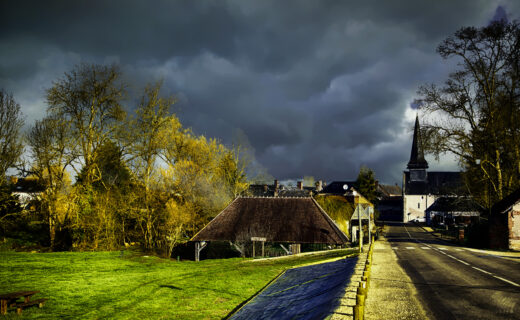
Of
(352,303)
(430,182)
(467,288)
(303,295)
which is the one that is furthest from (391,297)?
(430,182)

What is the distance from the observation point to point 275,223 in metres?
29.9

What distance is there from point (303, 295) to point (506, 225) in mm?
19664

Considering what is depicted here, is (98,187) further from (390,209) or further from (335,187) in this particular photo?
(390,209)

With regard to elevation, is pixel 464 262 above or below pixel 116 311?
above

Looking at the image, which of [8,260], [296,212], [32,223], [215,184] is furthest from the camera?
[215,184]

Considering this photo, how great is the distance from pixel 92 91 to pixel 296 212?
845 inches

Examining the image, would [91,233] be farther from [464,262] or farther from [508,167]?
[508,167]

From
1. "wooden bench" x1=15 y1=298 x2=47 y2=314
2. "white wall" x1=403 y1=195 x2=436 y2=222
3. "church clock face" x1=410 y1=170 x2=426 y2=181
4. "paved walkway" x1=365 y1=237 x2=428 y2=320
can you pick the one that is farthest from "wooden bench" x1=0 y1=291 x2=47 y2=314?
"church clock face" x1=410 y1=170 x2=426 y2=181

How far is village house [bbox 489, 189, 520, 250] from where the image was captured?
78.2 ft

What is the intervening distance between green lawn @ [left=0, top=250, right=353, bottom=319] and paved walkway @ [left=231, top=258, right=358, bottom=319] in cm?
114

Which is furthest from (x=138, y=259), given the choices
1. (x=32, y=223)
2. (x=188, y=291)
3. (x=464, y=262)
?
(x=464, y=262)

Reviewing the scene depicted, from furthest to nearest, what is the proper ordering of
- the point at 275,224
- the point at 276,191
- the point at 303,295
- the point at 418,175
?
the point at 418,175 → the point at 276,191 → the point at 275,224 → the point at 303,295

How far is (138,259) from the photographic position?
26156mm

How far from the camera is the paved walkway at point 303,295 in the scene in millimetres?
9656
